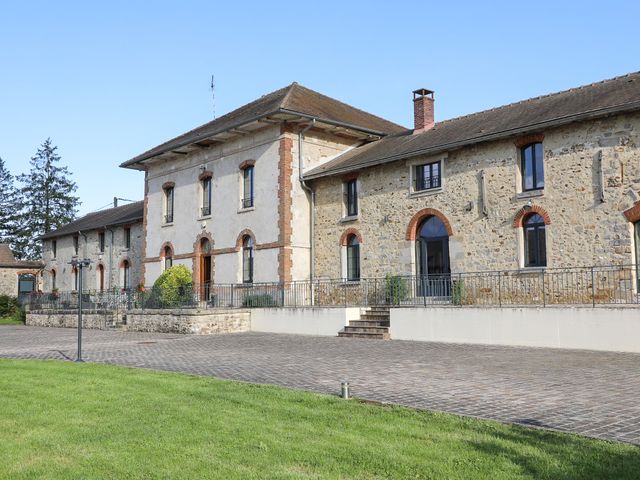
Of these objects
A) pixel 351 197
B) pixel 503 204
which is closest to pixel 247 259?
pixel 351 197

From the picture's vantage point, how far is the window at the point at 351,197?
21.3 meters

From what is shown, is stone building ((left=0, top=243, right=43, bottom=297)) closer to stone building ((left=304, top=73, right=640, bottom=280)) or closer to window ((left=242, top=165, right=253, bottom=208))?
window ((left=242, top=165, right=253, bottom=208))

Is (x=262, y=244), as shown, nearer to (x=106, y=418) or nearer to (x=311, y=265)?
(x=311, y=265)

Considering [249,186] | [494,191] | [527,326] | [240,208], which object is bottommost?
[527,326]

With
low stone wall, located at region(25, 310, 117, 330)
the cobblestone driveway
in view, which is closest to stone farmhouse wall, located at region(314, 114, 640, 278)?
the cobblestone driveway

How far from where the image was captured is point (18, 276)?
1628 inches

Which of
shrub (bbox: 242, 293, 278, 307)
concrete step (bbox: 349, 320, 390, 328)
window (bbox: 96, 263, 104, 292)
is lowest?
concrete step (bbox: 349, 320, 390, 328)

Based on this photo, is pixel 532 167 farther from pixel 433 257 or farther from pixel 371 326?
pixel 371 326

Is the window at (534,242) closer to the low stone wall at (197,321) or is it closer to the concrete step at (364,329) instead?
the concrete step at (364,329)

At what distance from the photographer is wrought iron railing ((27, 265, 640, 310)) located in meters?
15.0

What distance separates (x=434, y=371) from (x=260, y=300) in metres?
12.3

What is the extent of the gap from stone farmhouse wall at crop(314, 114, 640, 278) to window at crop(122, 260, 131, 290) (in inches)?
556

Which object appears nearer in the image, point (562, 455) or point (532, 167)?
point (562, 455)

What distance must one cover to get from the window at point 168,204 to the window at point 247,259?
18.2 ft
